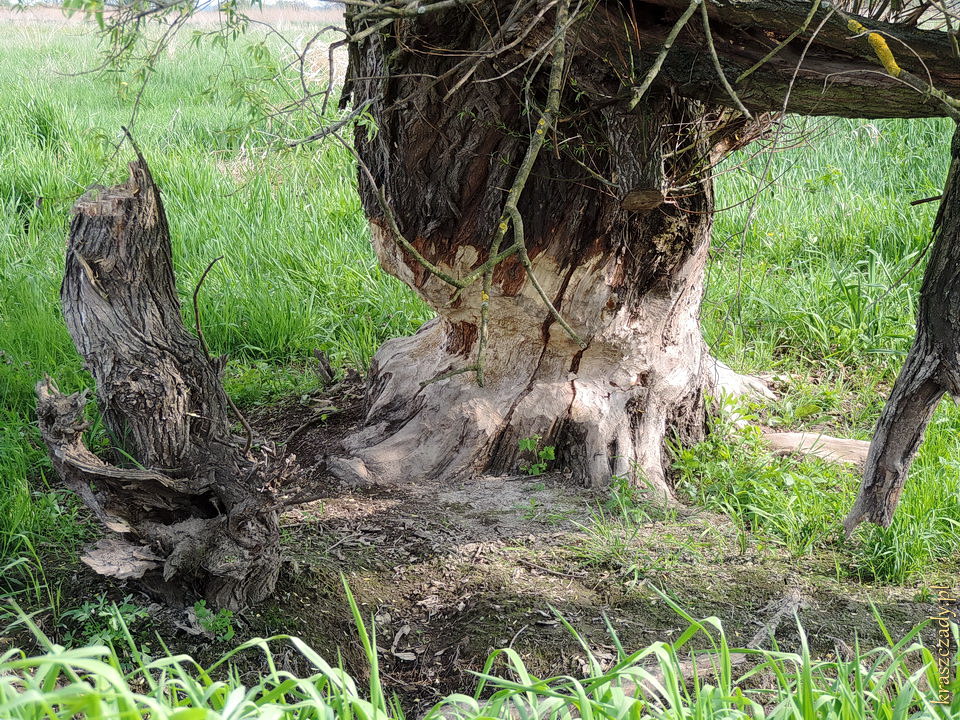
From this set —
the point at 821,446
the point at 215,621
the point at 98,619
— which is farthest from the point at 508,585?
the point at 821,446

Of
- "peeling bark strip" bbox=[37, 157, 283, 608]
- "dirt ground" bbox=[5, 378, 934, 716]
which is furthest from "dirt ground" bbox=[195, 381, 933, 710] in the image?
"peeling bark strip" bbox=[37, 157, 283, 608]

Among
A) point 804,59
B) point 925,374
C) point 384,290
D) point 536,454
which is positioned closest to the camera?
point 804,59

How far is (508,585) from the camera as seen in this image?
104 inches

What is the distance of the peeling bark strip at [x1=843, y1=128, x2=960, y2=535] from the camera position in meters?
2.15

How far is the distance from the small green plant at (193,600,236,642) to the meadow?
0.14m

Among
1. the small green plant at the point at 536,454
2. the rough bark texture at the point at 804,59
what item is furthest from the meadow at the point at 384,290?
the small green plant at the point at 536,454

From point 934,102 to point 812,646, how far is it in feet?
4.93

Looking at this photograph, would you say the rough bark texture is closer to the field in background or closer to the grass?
the field in background

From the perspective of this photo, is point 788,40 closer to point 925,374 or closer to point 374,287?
point 925,374

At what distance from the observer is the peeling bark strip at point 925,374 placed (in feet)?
7.06

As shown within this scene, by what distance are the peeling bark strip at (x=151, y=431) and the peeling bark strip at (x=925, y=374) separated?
6.07ft

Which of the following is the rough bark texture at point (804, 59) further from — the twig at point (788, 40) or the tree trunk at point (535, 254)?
the tree trunk at point (535, 254)

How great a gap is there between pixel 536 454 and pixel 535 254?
807 mm

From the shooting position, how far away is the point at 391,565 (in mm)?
2742
